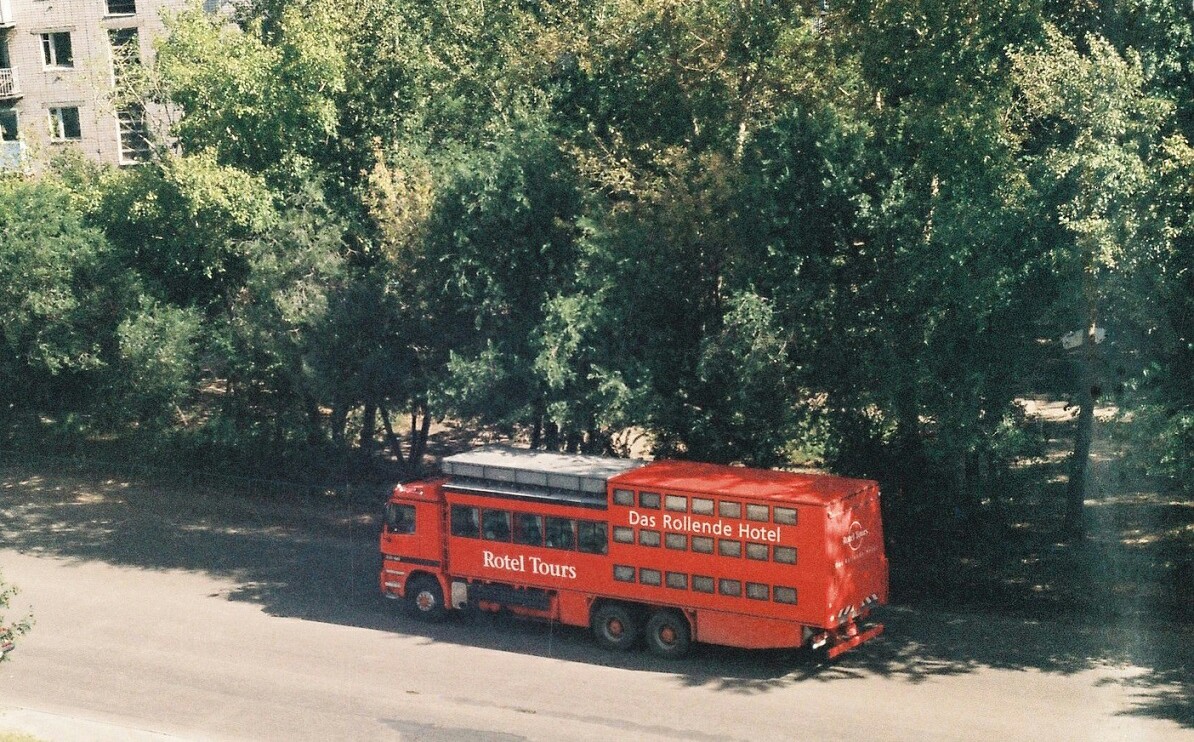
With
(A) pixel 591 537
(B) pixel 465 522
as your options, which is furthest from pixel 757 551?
(B) pixel 465 522

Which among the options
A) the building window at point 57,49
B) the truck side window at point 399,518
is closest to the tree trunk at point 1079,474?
the truck side window at point 399,518

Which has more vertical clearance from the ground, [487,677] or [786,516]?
[786,516]

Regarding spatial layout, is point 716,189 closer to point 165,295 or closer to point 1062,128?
point 1062,128

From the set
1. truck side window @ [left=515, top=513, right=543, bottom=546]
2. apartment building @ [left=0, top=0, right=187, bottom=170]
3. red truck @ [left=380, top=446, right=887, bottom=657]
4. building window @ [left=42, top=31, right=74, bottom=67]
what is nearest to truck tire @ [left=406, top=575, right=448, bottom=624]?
red truck @ [left=380, top=446, right=887, bottom=657]

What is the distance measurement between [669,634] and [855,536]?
11.3 ft

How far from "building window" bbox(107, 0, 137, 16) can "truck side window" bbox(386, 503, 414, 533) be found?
3370cm

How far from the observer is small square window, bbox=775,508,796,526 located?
19.0m

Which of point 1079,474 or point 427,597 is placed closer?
point 427,597

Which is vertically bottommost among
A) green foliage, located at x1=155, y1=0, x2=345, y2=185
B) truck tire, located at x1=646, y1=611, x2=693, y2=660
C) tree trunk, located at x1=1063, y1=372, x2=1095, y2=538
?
truck tire, located at x1=646, y1=611, x2=693, y2=660

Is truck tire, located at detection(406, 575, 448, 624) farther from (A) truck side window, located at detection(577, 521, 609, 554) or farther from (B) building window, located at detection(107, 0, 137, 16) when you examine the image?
(B) building window, located at detection(107, 0, 137, 16)

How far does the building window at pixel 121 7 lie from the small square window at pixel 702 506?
3828 centimetres

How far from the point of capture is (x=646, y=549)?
800 inches

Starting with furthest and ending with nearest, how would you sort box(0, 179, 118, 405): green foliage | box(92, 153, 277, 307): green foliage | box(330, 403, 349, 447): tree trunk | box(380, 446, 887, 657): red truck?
box(0, 179, 118, 405): green foliage, box(330, 403, 349, 447): tree trunk, box(92, 153, 277, 307): green foliage, box(380, 446, 887, 657): red truck

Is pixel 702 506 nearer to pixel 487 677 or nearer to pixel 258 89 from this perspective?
pixel 487 677
